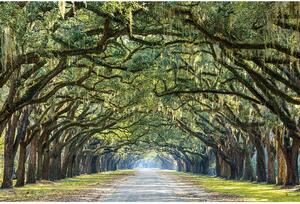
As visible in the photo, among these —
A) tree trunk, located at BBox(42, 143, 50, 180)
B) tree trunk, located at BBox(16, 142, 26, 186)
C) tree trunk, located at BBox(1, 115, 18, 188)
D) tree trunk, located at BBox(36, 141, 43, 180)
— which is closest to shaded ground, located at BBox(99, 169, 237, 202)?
tree trunk, located at BBox(16, 142, 26, 186)

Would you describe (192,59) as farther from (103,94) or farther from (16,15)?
(16,15)

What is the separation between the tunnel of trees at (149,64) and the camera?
59.8 ft

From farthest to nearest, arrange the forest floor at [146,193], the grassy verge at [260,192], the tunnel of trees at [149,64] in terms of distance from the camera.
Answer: the grassy verge at [260,192] → the forest floor at [146,193] → the tunnel of trees at [149,64]

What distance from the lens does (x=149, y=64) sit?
2697cm

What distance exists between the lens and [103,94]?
35.9 m

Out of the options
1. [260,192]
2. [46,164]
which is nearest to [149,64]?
[260,192]

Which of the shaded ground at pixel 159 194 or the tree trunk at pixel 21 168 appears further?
the tree trunk at pixel 21 168

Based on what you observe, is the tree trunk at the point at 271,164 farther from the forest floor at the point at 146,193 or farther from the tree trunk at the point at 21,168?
the tree trunk at the point at 21,168

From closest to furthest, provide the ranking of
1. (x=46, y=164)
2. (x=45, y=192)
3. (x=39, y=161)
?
(x=45, y=192) < (x=39, y=161) < (x=46, y=164)

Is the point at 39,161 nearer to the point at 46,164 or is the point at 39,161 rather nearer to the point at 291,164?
the point at 46,164

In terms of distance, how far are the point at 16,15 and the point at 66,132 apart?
111 feet

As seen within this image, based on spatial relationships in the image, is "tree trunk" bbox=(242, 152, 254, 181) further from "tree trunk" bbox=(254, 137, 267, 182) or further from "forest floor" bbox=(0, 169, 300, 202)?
"forest floor" bbox=(0, 169, 300, 202)

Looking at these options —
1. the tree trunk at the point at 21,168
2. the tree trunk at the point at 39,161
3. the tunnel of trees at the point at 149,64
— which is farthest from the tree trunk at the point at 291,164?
the tree trunk at the point at 39,161

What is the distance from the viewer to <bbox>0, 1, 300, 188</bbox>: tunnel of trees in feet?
59.8
